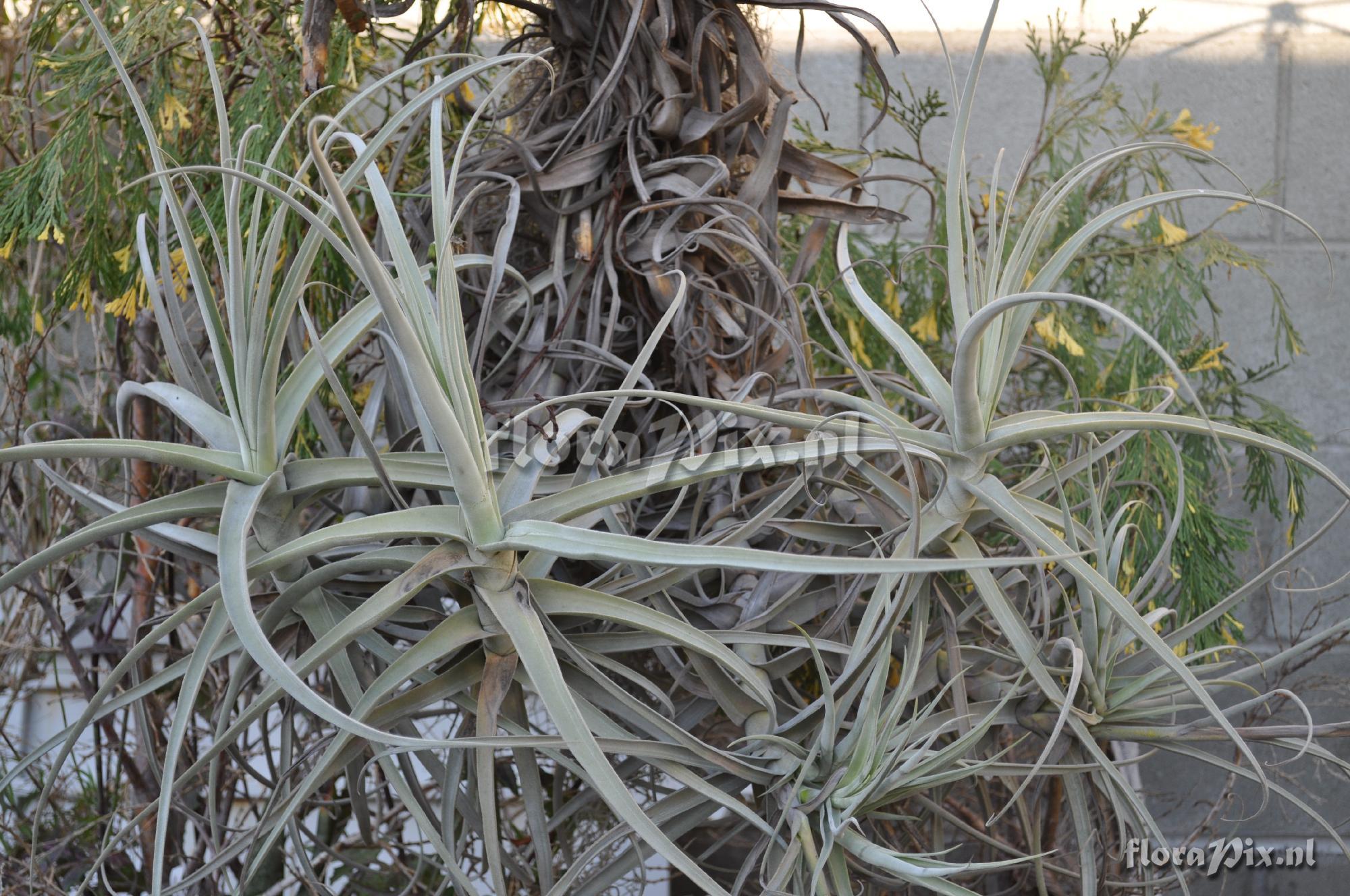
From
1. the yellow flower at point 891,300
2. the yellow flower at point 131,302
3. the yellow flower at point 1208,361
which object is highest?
the yellow flower at point 131,302

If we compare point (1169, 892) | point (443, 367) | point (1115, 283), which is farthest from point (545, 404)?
point (1169, 892)

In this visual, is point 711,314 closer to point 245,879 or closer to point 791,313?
point 791,313

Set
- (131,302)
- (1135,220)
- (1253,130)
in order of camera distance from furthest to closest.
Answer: (1253,130) → (1135,220) → (131,302)

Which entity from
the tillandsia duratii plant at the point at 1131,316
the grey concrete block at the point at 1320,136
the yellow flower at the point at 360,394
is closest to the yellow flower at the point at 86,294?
the yellow flower at the point at 360,394

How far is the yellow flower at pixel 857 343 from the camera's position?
635 mm

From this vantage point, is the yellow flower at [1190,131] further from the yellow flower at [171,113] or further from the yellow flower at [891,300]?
the yellow flower at [171,113]

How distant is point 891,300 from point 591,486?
42 cm

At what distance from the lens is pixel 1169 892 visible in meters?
0.77

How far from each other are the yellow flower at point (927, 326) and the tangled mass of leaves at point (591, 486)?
0.60ft

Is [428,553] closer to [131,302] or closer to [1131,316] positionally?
[131,302]

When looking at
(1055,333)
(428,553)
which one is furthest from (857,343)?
(428,553)

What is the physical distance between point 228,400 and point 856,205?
0.91 feet

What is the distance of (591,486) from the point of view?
0.32 m

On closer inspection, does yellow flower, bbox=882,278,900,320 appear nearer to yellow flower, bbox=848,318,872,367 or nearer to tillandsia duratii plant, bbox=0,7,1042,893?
yellow flower, bbox=848,318,872,367
